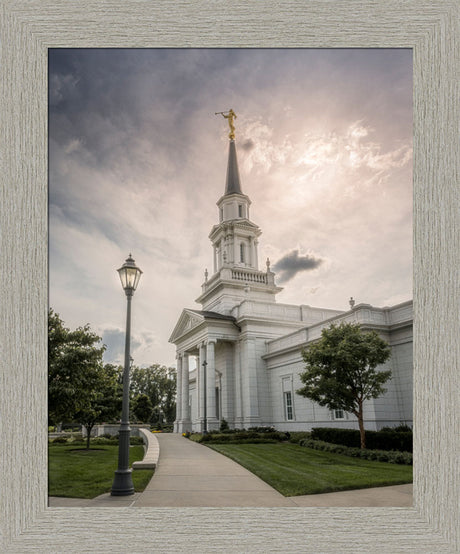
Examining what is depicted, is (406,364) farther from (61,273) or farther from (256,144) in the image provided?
(61,273)

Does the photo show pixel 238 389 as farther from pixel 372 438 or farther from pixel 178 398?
pixel 372 438

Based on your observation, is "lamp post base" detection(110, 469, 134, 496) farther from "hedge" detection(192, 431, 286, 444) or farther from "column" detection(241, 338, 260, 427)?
"column" detection(241, 338, 260, 427)

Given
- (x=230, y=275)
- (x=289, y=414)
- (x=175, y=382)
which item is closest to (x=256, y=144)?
(x=289, y=414)

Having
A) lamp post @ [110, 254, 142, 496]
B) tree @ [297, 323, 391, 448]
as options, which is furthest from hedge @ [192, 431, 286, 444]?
lamp post @ [110, 254, 142, 496]

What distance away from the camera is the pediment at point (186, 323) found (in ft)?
92.4

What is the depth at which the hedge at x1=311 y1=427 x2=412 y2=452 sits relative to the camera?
1318 centimetres

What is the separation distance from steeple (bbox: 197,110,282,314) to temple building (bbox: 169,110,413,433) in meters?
0.07

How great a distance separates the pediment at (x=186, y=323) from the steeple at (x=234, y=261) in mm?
2018

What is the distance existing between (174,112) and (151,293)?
142 inches

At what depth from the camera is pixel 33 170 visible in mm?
5578

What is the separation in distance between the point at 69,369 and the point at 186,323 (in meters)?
20.4

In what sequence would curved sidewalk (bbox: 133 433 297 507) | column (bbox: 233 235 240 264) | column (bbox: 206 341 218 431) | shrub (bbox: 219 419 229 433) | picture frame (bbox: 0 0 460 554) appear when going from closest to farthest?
1. picture frame (bbox: 0 0 460 554)
2. curved sidewalk (bbox: 133 433 297 507)
3. shrub (bbox: 219 419 229 433)
4. column (bbox: 206 341 218 431)
5. column (bbox: 233 235 240 264)

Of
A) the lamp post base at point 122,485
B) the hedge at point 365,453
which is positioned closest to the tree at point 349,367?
the hedge at point 365,453

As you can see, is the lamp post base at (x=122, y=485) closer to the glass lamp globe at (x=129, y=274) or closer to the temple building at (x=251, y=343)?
the glass lamp globe at (x=129, y=274)
